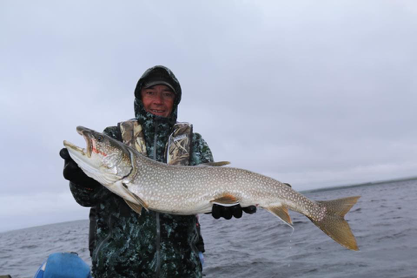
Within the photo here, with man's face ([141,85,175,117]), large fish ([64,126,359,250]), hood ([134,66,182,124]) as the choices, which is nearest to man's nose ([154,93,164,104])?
man's face ([141,85,175,117])

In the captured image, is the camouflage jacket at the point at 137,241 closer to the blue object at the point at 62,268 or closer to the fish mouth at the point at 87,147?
the fish mouth at the point at 87,147

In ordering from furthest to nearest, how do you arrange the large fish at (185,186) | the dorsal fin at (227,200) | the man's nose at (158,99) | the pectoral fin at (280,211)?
1. the man's nose at (158,99)
2. the pectoral fin at (280,211)
3. the dorsal fin at (227,200)
4. the large fish at (185,186)

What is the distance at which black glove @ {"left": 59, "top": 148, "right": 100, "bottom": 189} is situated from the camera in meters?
3.40

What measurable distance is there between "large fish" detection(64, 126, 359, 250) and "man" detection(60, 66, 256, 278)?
0.20 meters

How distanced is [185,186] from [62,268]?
238 cm

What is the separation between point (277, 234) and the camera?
16.3 m

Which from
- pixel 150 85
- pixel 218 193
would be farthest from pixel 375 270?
pixel 150 85

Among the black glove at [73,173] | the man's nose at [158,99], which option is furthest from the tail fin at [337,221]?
the black glove at [73,173]

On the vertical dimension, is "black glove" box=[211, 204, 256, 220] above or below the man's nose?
below

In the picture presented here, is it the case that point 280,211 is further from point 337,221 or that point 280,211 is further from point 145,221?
point 145,221

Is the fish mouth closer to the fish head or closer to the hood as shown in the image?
the fish head

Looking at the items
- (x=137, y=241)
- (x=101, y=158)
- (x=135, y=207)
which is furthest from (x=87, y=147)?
(x=137, y=241)

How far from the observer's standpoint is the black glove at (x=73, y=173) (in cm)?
340

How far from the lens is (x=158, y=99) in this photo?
469 cm
